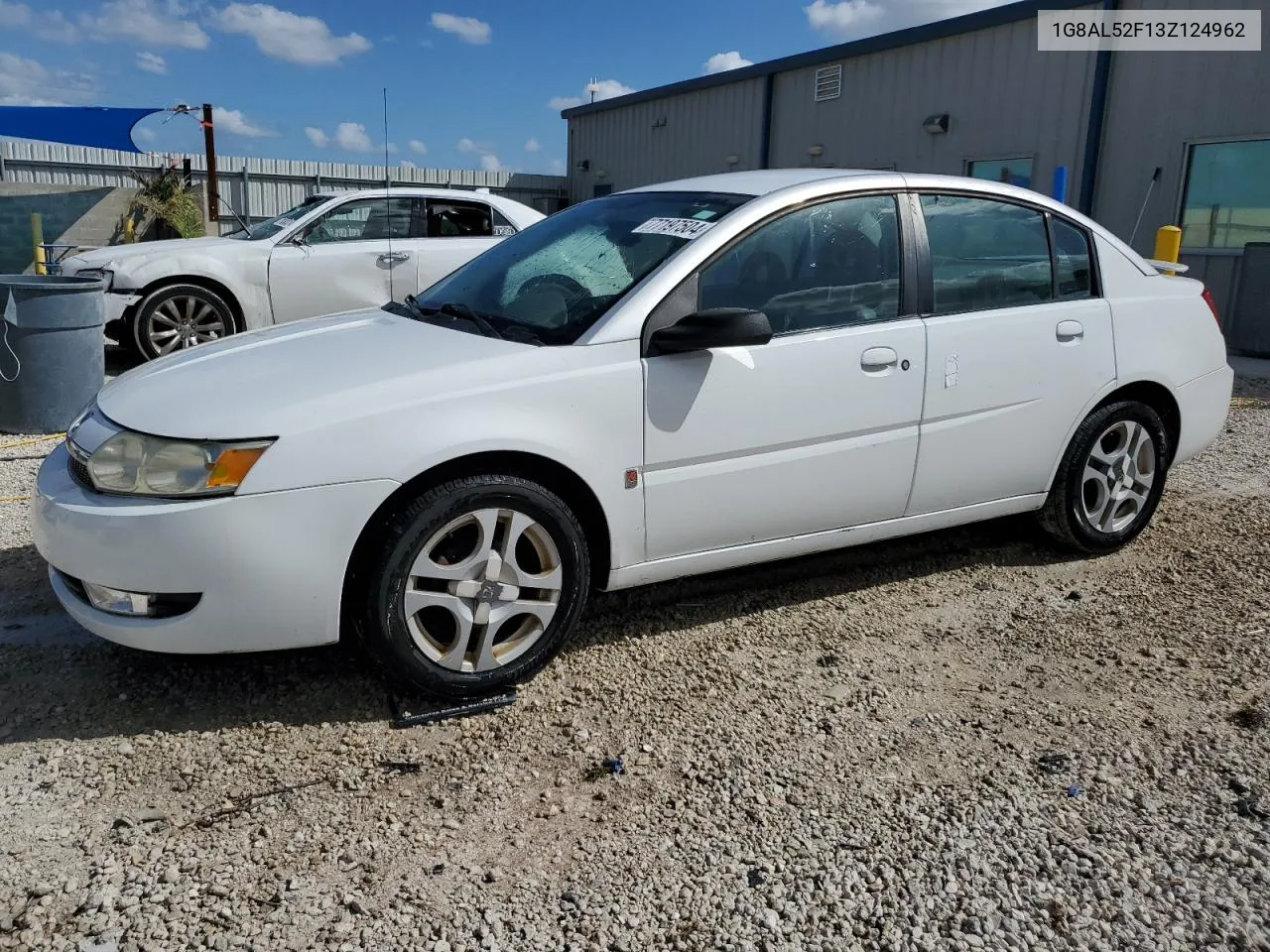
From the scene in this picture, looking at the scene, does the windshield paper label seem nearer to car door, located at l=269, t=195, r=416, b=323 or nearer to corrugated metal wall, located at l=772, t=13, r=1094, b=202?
car door, located at l=269, t=195, r=416, b=323

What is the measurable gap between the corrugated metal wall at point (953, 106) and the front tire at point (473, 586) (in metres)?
12.0

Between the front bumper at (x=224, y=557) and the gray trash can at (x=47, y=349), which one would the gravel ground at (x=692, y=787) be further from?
the gray trash can at (x=47, y=349)

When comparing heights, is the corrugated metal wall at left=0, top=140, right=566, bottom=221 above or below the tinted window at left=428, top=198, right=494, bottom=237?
above

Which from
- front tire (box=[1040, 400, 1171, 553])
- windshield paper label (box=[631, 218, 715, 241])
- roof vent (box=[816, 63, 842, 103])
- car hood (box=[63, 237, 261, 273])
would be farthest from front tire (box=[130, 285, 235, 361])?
roof vent (box=[816, 63, 842, 103])

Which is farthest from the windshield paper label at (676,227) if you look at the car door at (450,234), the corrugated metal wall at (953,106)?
the corrugated metal wall at (953,106)

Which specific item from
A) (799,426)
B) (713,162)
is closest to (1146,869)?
(799,426)

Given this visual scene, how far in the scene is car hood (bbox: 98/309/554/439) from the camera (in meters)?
2.92

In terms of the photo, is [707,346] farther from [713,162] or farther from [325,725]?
[713,162]

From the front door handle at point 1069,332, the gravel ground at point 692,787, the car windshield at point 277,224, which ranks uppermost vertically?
the car windshield at point 277,224

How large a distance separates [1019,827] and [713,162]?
61.3 ft

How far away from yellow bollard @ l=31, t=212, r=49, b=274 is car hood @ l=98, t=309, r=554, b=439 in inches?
391

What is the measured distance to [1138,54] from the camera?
39.7 feet

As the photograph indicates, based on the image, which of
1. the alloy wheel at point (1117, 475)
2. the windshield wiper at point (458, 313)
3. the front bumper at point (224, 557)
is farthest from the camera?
the alloy wheel at point (1117, 475)

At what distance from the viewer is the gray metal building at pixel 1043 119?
448 inches
